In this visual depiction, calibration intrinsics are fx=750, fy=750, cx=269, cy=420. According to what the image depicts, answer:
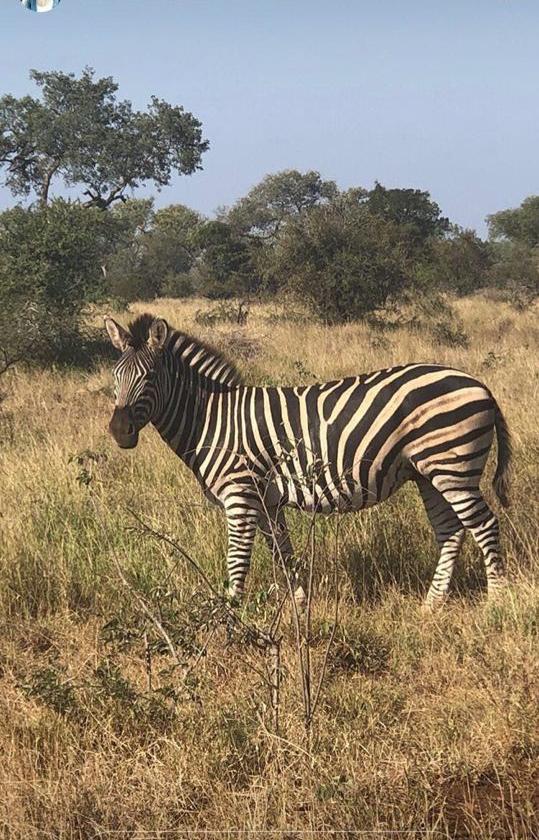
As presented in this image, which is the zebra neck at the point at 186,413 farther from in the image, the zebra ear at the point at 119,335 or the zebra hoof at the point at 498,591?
the zebra hoof at the point at 498,591

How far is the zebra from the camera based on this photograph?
435 cm

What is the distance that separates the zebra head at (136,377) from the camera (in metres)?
4.48

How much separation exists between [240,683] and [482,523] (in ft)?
5.85

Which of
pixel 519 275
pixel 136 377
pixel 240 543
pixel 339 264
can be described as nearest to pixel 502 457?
pixel 240 543

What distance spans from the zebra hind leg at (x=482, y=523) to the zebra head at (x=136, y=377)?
1.85 m

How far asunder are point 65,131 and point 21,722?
121ft

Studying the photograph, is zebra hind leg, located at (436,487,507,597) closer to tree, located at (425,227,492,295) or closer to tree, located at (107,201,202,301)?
tree, located at (425,227,492,295)

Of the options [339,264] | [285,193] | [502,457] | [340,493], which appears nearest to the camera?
[340,493]

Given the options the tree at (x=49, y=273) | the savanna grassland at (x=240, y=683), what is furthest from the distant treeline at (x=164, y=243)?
the savanna grassland at (x=240, y=683)

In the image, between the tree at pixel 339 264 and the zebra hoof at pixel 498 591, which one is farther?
the tree at pixel 339 264

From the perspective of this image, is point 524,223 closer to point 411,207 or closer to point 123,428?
point 411,207

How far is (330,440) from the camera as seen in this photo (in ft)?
14.6

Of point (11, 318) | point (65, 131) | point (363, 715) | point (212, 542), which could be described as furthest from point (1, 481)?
point (65, 131)

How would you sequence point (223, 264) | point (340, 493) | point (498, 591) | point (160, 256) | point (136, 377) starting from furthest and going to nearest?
point (160, 256), point (223, 264), point (136, 377), point (340, 493), point (498, 591)
